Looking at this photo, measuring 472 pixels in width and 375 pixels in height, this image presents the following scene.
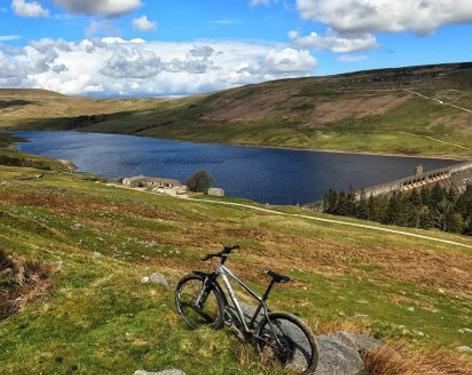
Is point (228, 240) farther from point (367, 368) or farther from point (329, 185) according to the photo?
point (329, 185)

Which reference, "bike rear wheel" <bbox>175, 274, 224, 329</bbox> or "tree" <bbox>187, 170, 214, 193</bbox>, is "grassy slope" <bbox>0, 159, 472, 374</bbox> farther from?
"tree" <bbox>187, 170, 214, 193</bbox>

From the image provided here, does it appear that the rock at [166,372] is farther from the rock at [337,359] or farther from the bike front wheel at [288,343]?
the rock at [337,359]

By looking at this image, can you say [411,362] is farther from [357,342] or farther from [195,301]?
[195,301]

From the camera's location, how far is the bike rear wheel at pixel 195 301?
14.5 m

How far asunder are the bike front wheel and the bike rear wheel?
2598 millimetres

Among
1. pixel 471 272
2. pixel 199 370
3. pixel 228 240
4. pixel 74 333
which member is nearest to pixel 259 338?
pixel 199 370

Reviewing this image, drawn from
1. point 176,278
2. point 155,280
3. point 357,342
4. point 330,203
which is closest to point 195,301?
point 155,280

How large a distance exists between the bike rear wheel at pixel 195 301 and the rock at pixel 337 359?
3.70 metres

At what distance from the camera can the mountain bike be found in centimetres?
1140

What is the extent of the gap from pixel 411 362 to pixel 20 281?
507 inches

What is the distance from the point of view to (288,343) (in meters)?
11.7

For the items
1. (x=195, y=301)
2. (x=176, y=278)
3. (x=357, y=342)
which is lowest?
(x=176, y=278)

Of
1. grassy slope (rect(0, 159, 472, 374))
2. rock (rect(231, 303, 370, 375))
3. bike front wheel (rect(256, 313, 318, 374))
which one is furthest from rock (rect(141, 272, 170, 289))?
bike front wheel (rect(256, 313, 318, 374))

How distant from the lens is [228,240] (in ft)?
152
